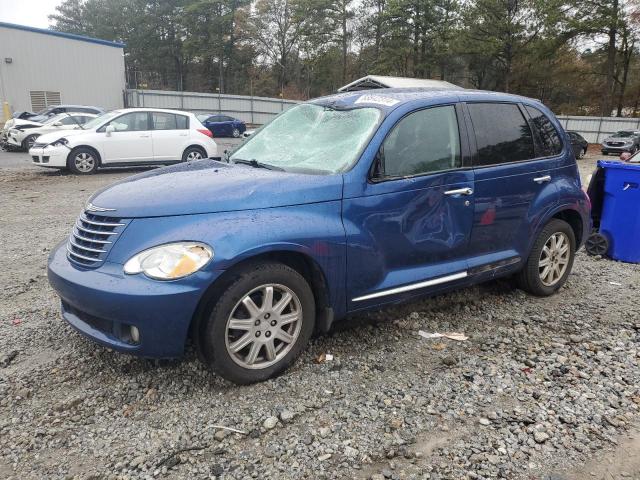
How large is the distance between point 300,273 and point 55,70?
32957 millimetres

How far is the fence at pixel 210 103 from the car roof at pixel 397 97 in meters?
30.2

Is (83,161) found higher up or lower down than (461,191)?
lower down

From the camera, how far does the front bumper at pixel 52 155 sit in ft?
38.4

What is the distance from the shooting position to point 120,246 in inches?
112

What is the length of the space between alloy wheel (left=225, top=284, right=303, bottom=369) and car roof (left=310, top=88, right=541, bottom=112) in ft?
5.15

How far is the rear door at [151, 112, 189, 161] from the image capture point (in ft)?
41.0

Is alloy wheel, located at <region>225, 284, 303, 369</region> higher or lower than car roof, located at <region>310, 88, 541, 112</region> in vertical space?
lower

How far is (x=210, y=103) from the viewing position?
117 ft

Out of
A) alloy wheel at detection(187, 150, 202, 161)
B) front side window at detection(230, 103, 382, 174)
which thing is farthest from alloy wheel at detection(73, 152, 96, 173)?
front side window at detection(230, 103, 382, 174)

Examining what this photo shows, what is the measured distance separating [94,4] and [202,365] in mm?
69296

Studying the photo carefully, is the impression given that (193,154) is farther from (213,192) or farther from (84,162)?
(213,192)

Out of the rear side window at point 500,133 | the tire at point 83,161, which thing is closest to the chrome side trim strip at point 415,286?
the rear side window at point 500,133

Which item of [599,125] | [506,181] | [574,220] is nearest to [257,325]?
[506,181]

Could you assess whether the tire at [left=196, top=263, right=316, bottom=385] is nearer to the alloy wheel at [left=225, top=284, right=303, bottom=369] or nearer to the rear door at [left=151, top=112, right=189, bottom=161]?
the alloy wheel at [left=225, top=284, right=303, bottom=369]
